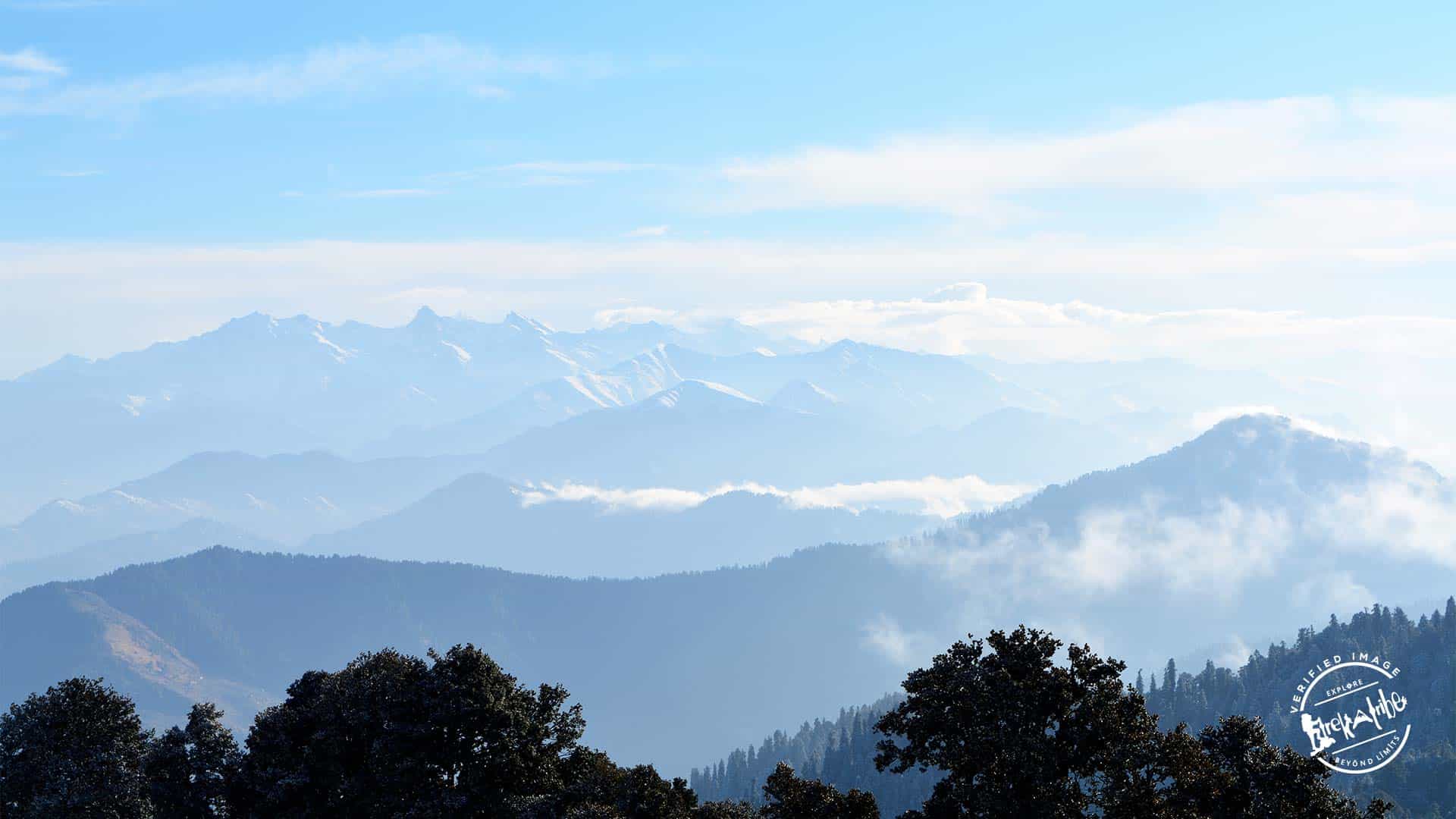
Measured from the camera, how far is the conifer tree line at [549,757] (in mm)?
49812

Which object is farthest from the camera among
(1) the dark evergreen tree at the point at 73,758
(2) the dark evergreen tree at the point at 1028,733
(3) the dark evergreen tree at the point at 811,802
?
(1) the dark evergreen tree at the point at 73,758

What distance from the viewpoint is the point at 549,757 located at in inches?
2746

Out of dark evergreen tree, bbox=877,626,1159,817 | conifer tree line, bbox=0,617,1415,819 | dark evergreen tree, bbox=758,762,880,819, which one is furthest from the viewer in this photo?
dark evergreen tree, bbox=758,762,880,819

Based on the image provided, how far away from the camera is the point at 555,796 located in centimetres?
6500

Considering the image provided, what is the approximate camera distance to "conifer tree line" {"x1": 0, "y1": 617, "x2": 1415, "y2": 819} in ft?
163

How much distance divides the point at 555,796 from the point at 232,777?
77.8 ft

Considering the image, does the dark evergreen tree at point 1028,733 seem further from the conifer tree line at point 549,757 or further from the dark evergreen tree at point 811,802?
the dark evergreen tree at point 811,802

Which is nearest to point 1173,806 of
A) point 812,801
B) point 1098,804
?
point 1098,804

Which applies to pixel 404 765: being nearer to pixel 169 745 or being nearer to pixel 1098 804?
pixel 169 745

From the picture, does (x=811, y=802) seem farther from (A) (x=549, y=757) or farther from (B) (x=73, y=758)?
(B) (x=73, y=758)

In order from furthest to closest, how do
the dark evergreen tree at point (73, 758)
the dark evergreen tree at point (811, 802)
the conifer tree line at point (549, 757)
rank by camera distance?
the dark evergreen tree at point (73, 758)
the dark evergreen tree at point (811, 802)
the conifer tree line at point (549, 757)

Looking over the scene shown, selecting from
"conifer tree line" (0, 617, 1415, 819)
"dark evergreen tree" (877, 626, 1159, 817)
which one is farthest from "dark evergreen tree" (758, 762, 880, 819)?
"dark evergreen tree" (877, 626, 1159, 817)

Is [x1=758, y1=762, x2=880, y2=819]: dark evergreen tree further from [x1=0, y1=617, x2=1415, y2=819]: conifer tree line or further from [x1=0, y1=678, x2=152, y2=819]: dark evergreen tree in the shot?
[x1=0, y1=678, x2=152, y2=819]: dark evergreen tree

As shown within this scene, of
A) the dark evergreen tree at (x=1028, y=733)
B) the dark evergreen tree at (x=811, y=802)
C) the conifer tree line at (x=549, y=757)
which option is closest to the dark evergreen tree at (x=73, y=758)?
the conifer tree line at (x=549, y=757)
